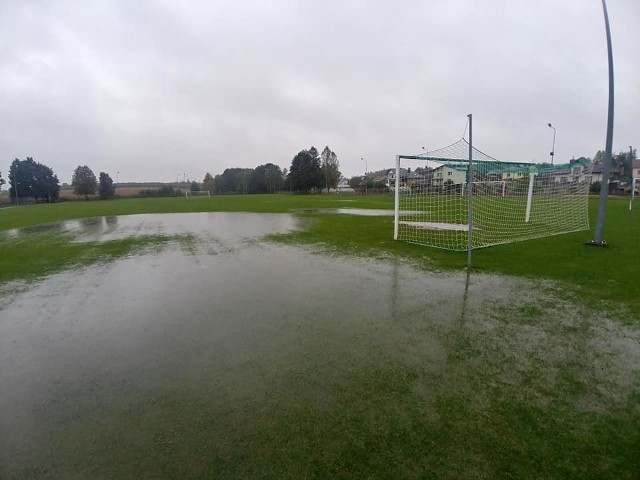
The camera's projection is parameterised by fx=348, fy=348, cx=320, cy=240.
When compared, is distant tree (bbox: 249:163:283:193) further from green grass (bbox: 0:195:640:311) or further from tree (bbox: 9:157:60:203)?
green grass (bbox: 0:195:640:311)

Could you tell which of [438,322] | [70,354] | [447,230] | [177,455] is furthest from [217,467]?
[447,230]

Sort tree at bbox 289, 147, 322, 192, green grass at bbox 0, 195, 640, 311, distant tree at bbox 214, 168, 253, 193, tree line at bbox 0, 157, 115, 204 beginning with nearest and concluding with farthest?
green grass at bbox 0, 195, 640, 311, tree line at bbox 0, 157, 115, 204, tree at bbox 289, 147, 322, 192, distant tree at bbox 214, 168, 253, 193

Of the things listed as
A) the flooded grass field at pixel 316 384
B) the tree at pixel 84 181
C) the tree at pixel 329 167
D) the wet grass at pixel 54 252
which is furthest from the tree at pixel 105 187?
the flooded grass field at pixel 316 384

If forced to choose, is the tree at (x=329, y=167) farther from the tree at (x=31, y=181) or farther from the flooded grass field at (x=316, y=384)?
the flooded grass field at (x=316, y=384)

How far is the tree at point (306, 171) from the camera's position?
7625 cm

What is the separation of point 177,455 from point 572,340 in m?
4.24

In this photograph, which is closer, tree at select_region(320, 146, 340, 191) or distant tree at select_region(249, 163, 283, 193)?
tree at select_region(320, 146, 340, 191)

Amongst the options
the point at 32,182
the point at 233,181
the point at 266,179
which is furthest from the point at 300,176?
the point at 32,182

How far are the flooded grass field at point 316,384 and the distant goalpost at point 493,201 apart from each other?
15.8 feet

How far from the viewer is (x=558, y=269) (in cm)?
734

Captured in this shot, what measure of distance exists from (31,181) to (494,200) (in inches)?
3073

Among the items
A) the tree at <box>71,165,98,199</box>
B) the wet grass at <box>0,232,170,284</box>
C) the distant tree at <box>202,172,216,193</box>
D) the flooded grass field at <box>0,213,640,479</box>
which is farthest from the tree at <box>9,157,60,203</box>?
the flooded grass field at <box>0,213,640,479</box>

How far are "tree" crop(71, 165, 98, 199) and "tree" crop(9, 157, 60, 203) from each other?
7735 mm

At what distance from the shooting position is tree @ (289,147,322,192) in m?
76.2
